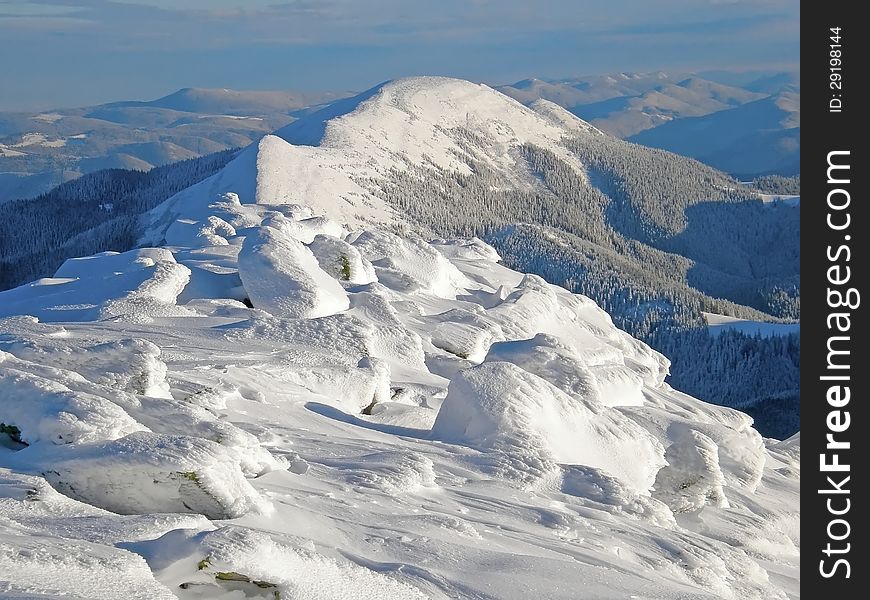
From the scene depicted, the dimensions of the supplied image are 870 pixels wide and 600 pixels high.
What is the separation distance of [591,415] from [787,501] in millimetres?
9500

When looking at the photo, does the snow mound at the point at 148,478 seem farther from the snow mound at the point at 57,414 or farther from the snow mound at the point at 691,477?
the snow mound at the point at 691,477

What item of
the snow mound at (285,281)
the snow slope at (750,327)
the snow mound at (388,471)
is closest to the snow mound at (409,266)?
the snow mound at (285,281)

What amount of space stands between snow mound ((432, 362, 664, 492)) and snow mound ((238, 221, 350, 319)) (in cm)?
1041

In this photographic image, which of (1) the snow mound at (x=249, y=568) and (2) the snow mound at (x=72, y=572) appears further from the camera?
(1) the snow mound at (x=249, y=568)

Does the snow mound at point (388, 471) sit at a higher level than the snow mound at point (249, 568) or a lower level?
lower

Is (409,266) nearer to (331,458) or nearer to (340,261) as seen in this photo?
(340,261)

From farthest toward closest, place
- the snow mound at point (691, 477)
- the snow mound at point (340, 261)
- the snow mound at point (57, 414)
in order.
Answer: the snow mound at point (340, 261) < the snow mound at point (691, 477) < the snow mound at point (57, 414)

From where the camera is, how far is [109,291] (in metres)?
34.7

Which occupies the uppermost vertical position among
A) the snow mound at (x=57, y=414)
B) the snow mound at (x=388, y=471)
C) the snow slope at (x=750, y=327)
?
the snow mound at (x=57, y=414)

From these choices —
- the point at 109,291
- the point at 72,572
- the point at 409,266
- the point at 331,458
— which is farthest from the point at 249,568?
the point at 409,266

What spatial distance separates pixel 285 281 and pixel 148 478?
19.7 meters
